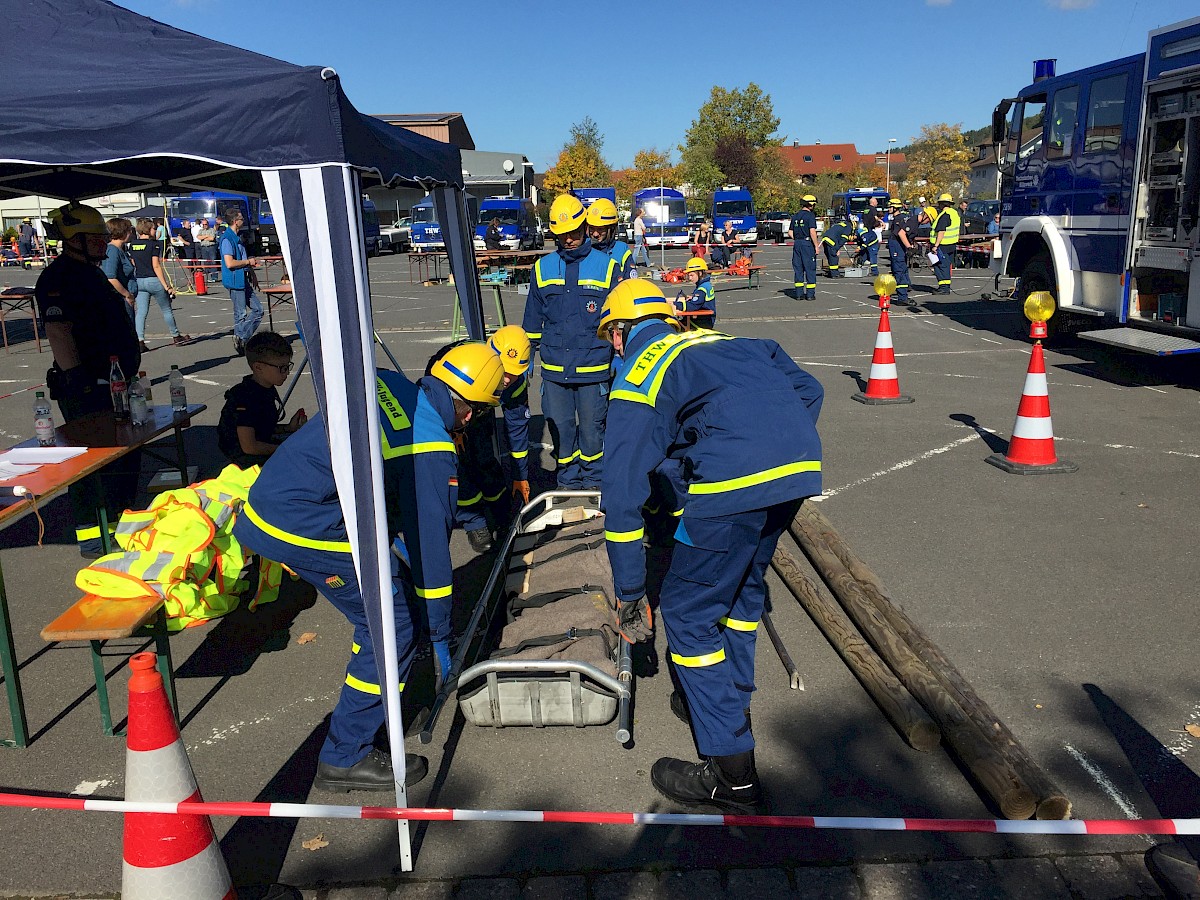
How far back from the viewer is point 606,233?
6.35 metres

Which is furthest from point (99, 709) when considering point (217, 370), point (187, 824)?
point (217, 370)

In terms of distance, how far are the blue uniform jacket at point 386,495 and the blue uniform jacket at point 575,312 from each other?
9.14ft

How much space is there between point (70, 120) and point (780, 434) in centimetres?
291

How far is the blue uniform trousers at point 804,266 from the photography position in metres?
19.1

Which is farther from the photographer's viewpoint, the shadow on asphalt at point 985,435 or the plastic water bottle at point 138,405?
the shadow on asphalt at point 985,435

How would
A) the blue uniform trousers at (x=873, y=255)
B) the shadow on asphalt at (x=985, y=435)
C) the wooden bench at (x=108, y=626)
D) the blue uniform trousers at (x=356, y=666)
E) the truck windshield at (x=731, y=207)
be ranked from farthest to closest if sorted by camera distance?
the truck windshield at (x=731, y=207) → the blue uniform trousers at (x=873, y=255) → the shadow on asphalt at (x=985, y=435) → the wooden bench at (x=108, y=626) → the blue uniform trousers at (x=356, y=666)

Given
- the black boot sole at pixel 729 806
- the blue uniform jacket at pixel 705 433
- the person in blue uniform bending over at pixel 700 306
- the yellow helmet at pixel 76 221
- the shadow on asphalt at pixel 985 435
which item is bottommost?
the shadow on asphalt at pixel 985 435

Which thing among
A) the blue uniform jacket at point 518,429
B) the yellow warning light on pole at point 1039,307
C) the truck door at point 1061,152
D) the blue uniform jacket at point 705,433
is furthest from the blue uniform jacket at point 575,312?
the truck door at point 1061,152

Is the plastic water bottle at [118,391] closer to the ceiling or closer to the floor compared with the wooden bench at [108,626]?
closer to the ceiling

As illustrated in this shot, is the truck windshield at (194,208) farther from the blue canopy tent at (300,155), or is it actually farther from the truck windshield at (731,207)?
the blue canopy tent at (300,155)

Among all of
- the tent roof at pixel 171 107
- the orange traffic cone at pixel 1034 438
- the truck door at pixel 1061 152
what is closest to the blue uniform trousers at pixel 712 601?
the tent roof at pixel 171 107

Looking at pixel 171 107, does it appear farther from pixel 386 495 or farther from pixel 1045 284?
pixel 1045 284

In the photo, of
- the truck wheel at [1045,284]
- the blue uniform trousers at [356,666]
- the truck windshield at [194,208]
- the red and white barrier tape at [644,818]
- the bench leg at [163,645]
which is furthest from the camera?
the truck windshield at [194,208]

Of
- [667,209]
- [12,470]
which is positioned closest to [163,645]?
[12,470]
